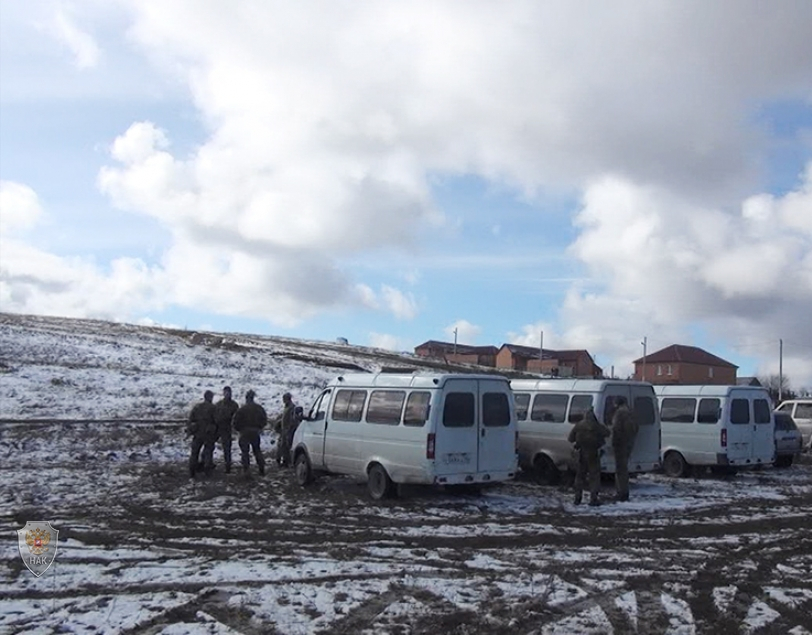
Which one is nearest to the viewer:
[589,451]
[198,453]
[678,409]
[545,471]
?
[589,451]

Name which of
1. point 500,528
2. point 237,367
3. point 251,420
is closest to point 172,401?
point 237,367

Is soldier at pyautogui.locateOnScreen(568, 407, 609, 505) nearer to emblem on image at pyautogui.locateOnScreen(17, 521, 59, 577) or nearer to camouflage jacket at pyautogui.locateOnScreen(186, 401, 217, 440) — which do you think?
camouflage jacket at pyautogui.locateOnScreen(186, 401, 217, 440)

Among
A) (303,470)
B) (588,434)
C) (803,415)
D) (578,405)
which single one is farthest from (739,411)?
(303,470)

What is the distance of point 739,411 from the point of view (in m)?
18.9

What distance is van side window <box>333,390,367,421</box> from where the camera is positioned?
14969 millimetres

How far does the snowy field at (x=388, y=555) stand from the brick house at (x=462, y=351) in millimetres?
86780

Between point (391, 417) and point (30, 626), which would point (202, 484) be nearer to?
point (391, 417)

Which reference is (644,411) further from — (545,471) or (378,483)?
(378,483)

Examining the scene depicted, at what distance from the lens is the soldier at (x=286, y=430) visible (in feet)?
59.3

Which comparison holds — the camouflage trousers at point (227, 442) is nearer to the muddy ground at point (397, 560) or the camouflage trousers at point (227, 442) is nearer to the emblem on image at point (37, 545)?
the muddy ground at point (397, 560)

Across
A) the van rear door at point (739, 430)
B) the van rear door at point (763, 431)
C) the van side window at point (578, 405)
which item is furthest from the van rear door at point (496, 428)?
the van rear door at point (763, 431)

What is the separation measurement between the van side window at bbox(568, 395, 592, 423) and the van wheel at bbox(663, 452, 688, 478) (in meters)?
4.03

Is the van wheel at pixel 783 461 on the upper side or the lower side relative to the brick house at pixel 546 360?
lower

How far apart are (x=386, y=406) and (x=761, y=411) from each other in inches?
391
